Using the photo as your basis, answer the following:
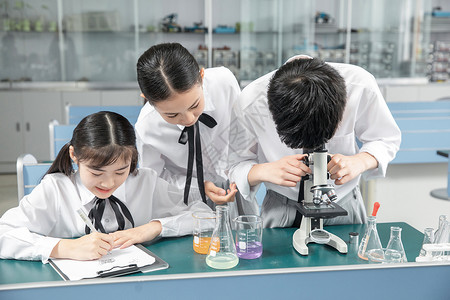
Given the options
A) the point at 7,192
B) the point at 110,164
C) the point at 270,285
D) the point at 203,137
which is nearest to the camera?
the point at 270,285

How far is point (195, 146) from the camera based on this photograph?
170 cm

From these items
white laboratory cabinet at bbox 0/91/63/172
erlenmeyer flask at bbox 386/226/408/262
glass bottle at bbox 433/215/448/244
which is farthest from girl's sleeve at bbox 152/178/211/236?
white laboratory cabinet at bbox 0/91/63/172

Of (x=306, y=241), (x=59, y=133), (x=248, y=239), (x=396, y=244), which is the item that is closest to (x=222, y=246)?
(x=248, y=239)

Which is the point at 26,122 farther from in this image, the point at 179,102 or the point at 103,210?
the point at 179,102

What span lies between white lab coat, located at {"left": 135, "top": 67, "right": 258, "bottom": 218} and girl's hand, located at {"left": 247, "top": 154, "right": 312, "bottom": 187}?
0.38 m

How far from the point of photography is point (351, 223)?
1.63 m

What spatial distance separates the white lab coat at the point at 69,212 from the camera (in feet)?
4.24

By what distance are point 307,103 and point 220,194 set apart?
1.82 feet

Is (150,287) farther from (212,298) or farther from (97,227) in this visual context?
(97,227)

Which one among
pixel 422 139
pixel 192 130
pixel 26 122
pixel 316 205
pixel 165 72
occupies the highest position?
pixel 165 72

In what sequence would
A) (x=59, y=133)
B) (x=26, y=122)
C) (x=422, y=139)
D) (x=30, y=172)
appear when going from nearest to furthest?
(x=30, y=172) → (x=59, y=133) → (x=422, y=139) → (x=26, y=122)

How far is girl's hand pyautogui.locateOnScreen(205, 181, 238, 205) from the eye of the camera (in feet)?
4.84

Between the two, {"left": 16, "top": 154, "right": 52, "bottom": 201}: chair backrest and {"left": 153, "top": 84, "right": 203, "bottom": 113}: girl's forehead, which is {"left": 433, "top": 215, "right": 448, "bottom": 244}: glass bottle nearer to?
{"left": 153, "top": 84, "right": 203, "bottom": 113}: girl's forehead

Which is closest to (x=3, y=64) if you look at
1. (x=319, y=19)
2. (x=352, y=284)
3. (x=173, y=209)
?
(x=319, y=19)
